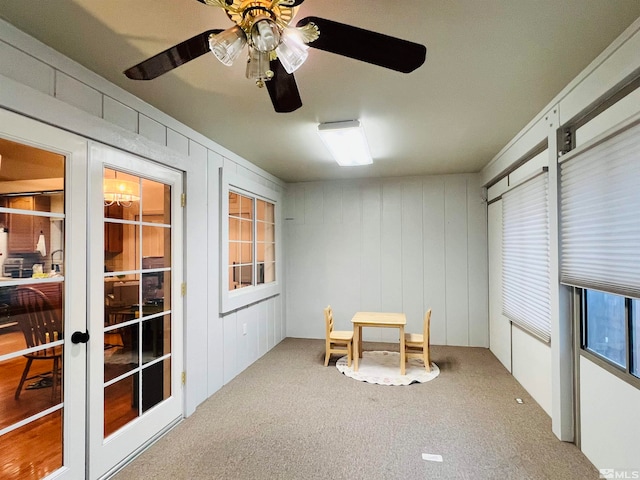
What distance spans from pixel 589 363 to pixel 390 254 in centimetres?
318

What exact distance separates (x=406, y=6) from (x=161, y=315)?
263 cm

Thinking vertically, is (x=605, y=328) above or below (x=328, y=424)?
above

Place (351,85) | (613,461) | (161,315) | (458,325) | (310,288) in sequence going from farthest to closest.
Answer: (310,288) → (458,325) → (161,315) → (351,85) → (613,461)

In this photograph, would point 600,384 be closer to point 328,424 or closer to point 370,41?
point 328,424

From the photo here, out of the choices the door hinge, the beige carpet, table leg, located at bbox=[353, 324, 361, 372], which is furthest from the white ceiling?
the beige carpet

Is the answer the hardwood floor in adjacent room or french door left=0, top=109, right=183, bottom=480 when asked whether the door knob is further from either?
the hardwood floor in adjacent room

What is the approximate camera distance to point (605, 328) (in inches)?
87.4

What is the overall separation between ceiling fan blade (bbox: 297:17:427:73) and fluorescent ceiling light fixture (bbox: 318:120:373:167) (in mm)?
1557

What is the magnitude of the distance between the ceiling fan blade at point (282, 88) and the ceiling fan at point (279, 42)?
0.22 metres

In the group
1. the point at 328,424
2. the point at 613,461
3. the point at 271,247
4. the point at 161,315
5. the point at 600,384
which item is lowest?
the point at 328,424

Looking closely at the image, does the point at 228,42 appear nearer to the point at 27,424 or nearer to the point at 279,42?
the point at 279,42

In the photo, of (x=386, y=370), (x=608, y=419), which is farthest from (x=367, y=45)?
(x=386, y=370)

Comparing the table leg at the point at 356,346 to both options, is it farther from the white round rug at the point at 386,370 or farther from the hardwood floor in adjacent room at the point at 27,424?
the hardwood floor in adjacent room at the point at 27,424

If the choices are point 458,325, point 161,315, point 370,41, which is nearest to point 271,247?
point 161,315
